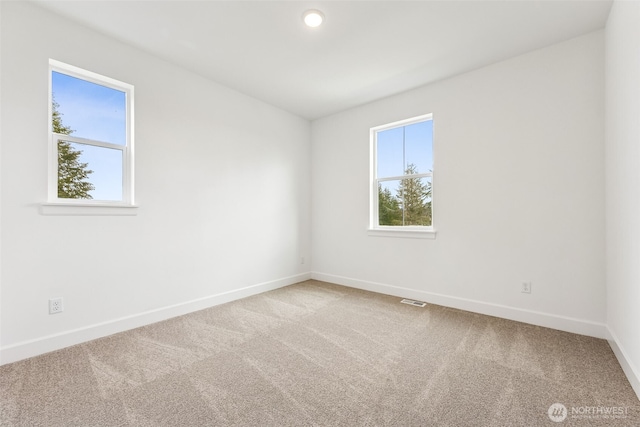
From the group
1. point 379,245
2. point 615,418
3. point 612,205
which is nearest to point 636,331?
point 615,418

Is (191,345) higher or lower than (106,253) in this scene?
lower

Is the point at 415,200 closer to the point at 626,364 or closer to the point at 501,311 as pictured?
the point at 501,311

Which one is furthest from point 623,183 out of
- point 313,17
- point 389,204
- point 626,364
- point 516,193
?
point 313,17

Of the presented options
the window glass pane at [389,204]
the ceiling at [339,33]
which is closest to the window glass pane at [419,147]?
the window glass pane at [389,204]

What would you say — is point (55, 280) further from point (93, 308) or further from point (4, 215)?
point (4, 215)

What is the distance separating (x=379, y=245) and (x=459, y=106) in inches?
76.1

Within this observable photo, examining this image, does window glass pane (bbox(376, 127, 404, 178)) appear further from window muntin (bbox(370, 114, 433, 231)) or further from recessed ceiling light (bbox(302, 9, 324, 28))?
recessed ceiling light (bbox(302, 9, 324, 28))

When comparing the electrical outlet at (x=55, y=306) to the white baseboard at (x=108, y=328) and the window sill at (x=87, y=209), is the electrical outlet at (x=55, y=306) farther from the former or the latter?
the window sill at (x=87, y=209)

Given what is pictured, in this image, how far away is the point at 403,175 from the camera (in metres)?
3.68

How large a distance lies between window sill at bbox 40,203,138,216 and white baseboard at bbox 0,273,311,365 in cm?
96

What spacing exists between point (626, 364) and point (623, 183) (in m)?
1.19

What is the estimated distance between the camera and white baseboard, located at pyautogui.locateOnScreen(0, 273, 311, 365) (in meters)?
2.01

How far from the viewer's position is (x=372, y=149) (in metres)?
3.94

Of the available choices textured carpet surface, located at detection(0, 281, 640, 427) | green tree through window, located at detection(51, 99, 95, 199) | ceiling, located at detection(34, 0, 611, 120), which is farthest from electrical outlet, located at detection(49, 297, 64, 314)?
ceiling, located at detection(34, 0, 611, 120)
